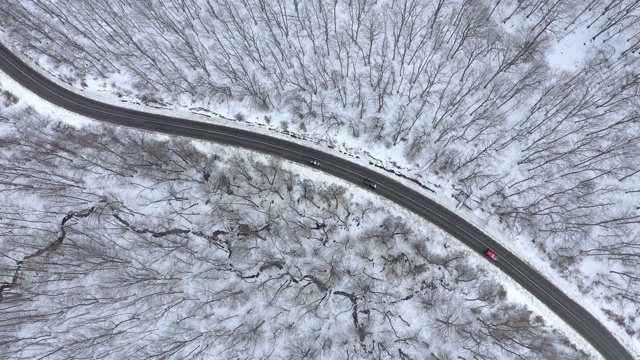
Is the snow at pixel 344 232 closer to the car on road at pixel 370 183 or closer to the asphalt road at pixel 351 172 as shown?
the car on road at pixel 370 183

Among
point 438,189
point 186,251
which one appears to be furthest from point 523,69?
point 186,251

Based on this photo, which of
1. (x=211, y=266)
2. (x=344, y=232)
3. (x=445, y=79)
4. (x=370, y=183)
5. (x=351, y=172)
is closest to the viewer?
(x=211, y=266)

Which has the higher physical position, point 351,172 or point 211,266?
point 351,172

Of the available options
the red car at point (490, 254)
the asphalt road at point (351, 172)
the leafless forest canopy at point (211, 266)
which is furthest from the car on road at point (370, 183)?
the red car at point (490, 254)

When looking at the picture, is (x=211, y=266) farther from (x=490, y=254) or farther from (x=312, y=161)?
(x=490, y=254)

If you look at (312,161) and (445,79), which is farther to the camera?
→ (445,79)

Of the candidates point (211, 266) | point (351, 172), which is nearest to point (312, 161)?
point (351, 172)

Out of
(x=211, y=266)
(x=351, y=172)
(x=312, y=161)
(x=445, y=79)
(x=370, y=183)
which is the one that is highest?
(x=445, y=79)

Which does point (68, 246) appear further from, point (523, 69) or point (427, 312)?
point (523, 69)
